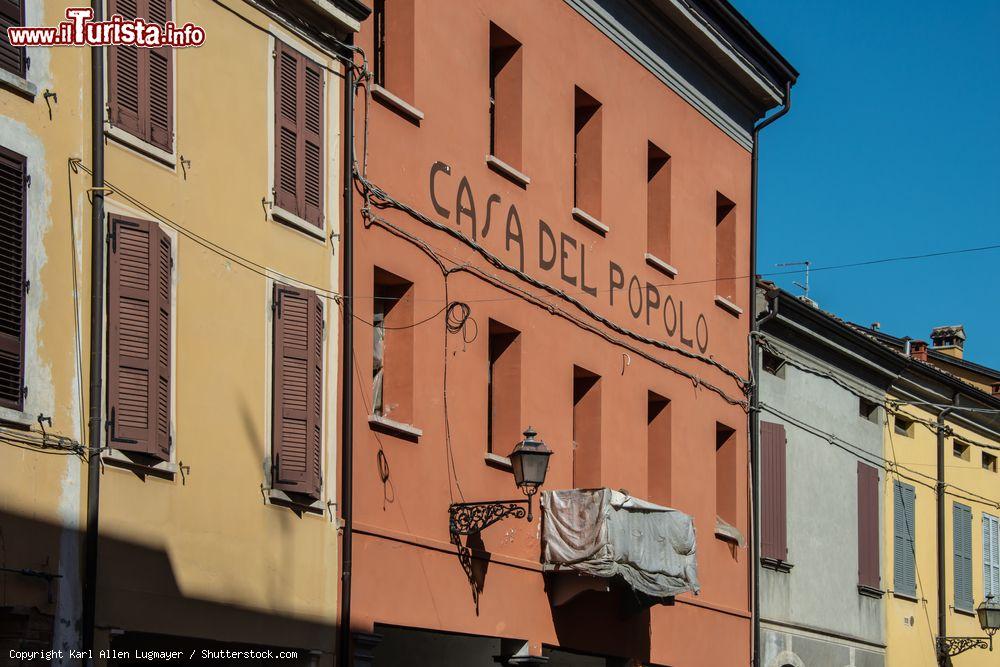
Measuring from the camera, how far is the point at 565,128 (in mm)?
20953

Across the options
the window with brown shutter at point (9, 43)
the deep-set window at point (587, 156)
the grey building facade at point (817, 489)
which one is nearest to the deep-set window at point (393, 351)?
the deep-set window at point (587, 156)

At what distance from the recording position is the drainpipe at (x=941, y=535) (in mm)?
30203

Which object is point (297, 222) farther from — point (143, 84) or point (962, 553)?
point (962, 553)

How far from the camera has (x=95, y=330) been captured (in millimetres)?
13102

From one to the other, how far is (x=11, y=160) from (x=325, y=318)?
13.8 ft

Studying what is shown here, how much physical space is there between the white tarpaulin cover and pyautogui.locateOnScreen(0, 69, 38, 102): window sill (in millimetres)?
8400

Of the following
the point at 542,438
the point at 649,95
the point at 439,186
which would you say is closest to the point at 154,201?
the point at 439,186

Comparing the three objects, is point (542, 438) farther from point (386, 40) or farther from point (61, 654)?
point (61, 654)

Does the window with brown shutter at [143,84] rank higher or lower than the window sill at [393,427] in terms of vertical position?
higher

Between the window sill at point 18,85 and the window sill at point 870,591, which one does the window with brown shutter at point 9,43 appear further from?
the window sill at point 870,591

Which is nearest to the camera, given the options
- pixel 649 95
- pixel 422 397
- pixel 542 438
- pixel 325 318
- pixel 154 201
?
pixel 154 201

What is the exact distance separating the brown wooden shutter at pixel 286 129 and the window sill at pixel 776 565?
37.5 feet

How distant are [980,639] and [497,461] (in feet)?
49.5

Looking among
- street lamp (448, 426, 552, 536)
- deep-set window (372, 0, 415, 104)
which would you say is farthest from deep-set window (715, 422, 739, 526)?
deep-set window (372, 0, 415, 104)
